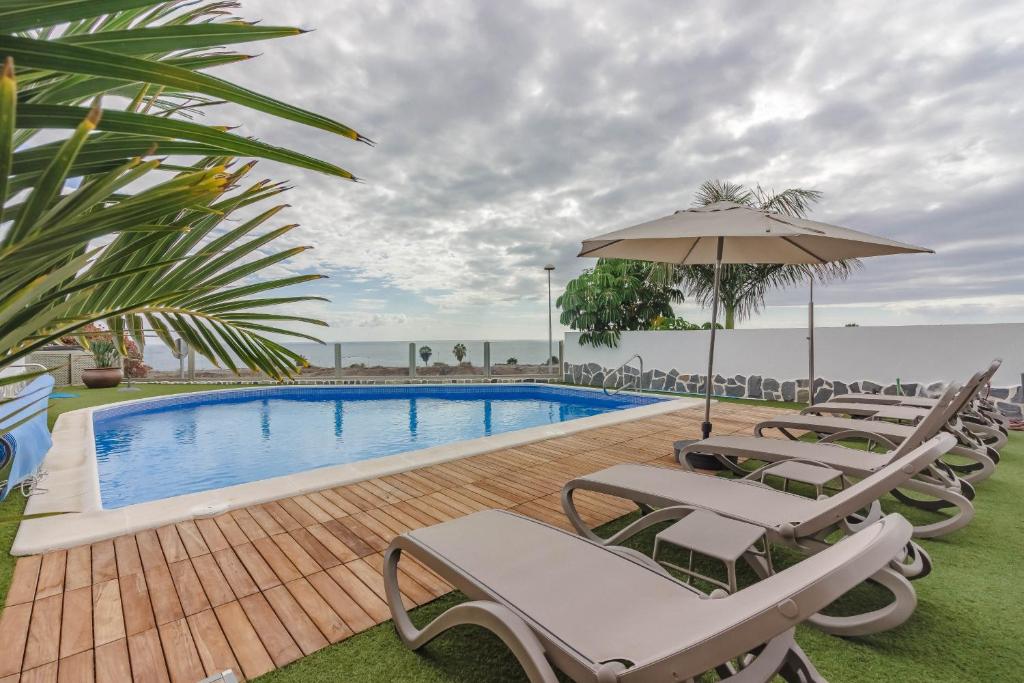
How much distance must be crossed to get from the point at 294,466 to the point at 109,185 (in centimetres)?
639

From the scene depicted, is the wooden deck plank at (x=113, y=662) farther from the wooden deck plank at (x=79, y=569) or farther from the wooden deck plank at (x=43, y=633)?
the wooden deck plank at (x=79, y=569)

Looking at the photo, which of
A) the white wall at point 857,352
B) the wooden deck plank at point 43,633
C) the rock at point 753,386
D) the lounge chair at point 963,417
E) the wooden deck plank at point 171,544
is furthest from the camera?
the rock at point 753,386

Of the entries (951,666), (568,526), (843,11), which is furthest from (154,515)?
(843,11)

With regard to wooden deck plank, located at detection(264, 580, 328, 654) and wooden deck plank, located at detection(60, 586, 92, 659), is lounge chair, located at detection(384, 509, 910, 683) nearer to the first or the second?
wooden deck plank, located at detection(264, 580, 328, 654)

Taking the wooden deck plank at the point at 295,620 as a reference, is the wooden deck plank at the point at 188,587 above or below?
above

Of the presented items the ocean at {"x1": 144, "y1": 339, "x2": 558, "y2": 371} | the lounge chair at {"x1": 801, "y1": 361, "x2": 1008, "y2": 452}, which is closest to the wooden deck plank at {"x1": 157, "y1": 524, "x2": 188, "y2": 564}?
the lounge chair at {"x1": 801, "y1": 361, "x2": 1008, "y2": 452}

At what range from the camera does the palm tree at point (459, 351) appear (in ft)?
49.9

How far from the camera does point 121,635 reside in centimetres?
195

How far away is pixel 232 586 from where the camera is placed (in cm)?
231

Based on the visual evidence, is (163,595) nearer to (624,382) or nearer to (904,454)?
(904,454)

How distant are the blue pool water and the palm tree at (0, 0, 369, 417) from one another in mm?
5006

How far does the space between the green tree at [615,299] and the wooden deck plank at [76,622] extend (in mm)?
11577

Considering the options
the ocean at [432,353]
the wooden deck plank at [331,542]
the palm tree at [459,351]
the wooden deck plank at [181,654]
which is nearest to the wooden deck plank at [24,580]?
the wooden deck plank at [181,654]

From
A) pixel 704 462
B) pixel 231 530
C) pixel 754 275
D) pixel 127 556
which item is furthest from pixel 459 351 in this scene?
pixel 127 556
